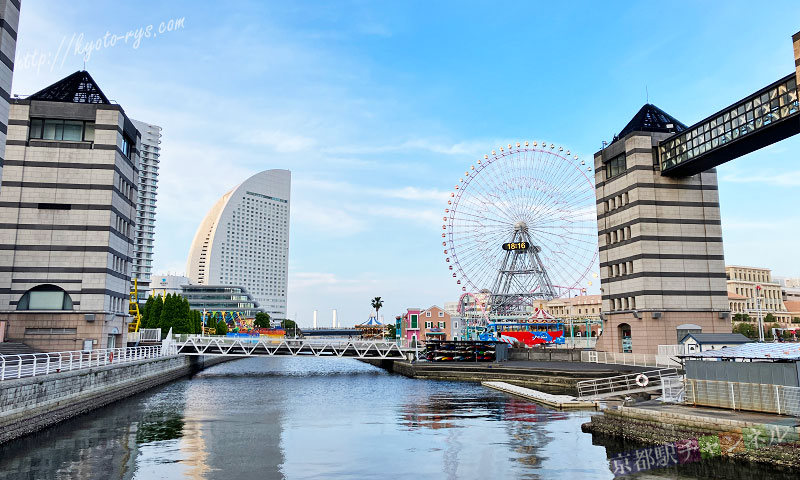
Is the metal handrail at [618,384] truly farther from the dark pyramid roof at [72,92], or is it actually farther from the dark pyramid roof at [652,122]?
the dark pyramid roof at [72,92]

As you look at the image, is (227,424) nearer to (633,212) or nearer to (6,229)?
(6,229)

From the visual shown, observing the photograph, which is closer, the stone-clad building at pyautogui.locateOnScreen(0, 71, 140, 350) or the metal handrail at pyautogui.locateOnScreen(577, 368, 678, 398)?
the metal handrail at pyautogui.locateOnScreen(577, 368, 678, 398)

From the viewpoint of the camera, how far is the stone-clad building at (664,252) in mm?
69375

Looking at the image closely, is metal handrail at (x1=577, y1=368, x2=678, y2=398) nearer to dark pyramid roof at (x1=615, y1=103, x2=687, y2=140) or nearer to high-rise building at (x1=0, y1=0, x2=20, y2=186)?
dark pyramid roof at (x1=615, y1=103, x2=687, y2=140)

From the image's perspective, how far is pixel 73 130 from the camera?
62688 millimetres

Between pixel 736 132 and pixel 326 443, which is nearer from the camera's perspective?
pixel 326 443

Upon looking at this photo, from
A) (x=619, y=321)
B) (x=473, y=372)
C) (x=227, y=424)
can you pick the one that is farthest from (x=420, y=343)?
(x=227, y=424)

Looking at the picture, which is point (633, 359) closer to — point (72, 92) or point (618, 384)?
point (618, 384)

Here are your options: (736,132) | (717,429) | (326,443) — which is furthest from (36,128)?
(736,132)

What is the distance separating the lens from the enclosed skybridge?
176ft

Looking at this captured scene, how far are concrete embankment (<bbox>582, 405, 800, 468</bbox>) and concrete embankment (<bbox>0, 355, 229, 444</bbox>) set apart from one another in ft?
108

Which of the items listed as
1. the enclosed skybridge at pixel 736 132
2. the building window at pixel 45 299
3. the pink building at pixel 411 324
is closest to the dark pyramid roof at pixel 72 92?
the building window at pixel 45 299

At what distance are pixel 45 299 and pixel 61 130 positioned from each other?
1833cm

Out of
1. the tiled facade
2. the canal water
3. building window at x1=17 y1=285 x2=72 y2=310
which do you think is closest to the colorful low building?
the canal water
